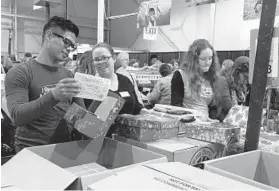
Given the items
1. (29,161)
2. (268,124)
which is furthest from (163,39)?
(29,161)

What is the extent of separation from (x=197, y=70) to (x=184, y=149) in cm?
109

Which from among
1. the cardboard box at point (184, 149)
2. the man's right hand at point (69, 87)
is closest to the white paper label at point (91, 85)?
the man's right hand at point (69, 87)

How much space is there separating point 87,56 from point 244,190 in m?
2.16

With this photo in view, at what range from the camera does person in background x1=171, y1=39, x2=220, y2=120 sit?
2.21m

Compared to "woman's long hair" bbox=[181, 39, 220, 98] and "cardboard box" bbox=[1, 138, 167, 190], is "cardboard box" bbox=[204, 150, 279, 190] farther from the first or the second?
"woman's long hair" bbox=[181, 39, 220, 98]

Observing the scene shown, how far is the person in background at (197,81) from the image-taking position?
2.21 meters

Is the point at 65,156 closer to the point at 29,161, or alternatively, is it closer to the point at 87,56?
the point at 29,161

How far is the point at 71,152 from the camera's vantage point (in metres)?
1.37

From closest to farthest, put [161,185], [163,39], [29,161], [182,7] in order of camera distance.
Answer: [161,185] < [29,161] < [182,7] < [163,39]

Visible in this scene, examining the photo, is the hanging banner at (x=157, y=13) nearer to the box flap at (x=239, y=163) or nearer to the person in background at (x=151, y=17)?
the person in background at (x=151, y=17)

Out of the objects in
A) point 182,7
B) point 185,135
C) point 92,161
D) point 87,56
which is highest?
point 182,7

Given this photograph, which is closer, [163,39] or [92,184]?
[92,184]

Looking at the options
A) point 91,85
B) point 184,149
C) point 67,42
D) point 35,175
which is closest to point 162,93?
point 67,42

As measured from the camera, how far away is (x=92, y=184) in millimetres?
793
